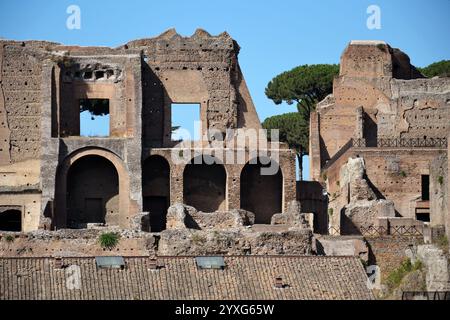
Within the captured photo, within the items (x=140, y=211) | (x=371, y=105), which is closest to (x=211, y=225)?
(x=140, y=211)

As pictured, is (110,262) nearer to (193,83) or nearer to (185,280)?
(185,280)

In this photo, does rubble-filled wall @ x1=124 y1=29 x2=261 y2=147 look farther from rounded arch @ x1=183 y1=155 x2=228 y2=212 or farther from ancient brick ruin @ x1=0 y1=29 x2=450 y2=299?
rounded arch @ x1=183 y1=155 x2=228 y2=212

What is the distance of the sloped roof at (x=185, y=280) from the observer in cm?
5884

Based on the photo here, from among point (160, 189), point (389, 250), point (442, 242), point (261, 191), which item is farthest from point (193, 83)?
point (442, 242)

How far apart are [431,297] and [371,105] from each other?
3015 cm

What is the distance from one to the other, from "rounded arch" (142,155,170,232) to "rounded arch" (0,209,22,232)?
17.0ft

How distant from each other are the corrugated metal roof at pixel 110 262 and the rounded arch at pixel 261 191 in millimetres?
17272

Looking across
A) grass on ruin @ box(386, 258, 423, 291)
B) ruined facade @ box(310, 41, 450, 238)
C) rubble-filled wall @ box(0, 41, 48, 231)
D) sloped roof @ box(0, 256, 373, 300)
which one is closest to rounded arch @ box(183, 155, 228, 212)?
ruined facade @ box(310, 41, 450, 238)

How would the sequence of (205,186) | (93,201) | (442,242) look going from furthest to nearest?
(205,186), (93,201), (442,242)

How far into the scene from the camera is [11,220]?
76250 mm

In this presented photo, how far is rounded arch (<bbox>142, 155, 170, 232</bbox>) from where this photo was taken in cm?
7719

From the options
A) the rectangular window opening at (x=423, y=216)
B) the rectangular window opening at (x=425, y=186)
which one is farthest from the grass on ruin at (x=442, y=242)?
the rectangular window opening at (x=425, y=186)

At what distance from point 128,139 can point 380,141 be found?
457 inches
